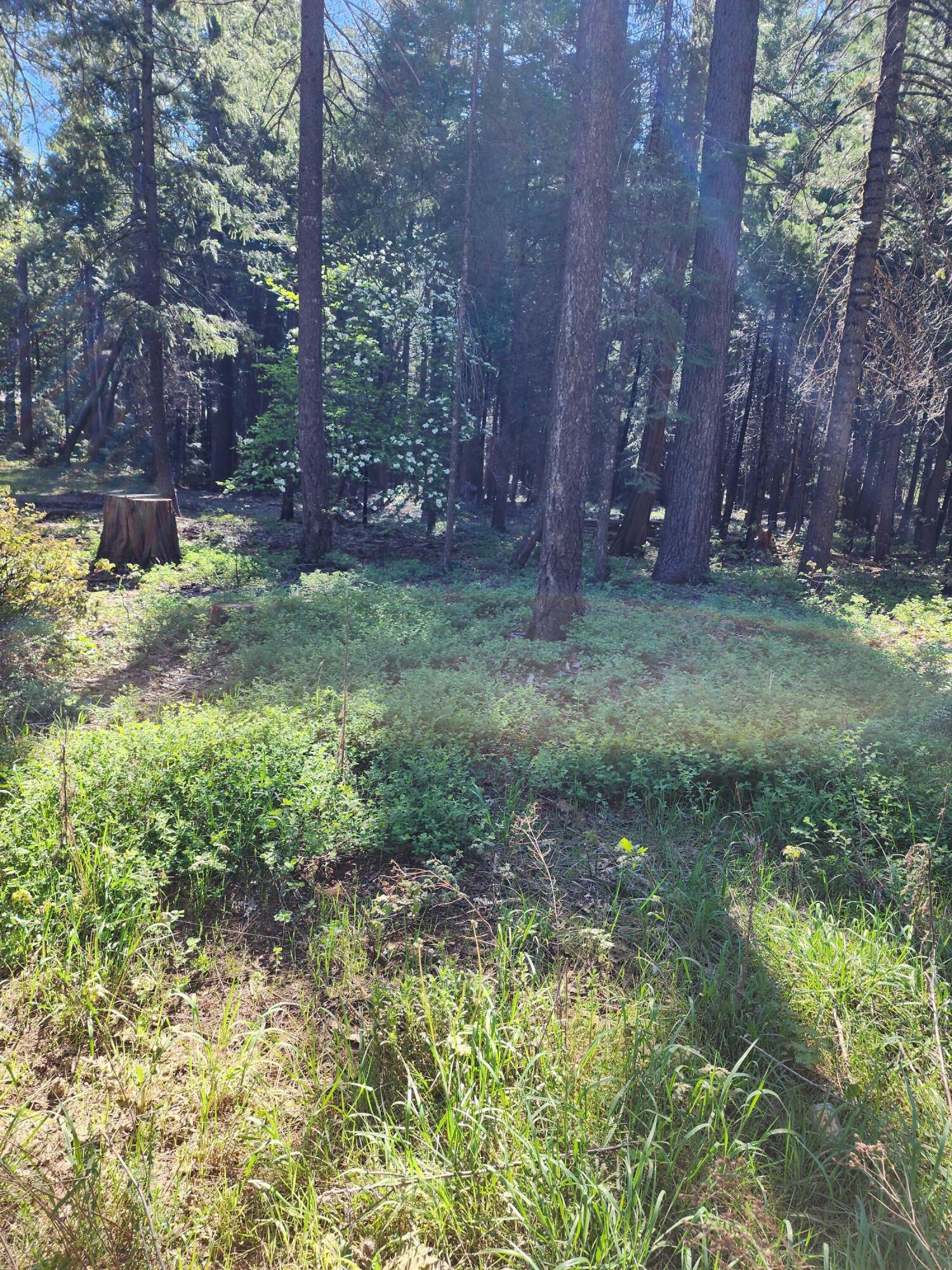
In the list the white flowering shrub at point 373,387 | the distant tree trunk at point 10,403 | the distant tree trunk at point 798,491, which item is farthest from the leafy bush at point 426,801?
the distant tree trunk at point 10,403

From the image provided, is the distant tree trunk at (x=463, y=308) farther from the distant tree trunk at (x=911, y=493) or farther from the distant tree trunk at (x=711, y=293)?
the distant tree trunk at (x=911, y=493)

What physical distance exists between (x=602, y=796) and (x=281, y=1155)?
2996 millimetres

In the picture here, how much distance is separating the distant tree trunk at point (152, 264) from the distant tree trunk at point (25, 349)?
844cm

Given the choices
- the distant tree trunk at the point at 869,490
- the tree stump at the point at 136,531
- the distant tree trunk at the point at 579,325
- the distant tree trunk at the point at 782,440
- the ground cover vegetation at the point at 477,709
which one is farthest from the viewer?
the distant tree trunk at the point at 869,490

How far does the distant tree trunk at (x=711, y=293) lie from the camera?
37.0 feet

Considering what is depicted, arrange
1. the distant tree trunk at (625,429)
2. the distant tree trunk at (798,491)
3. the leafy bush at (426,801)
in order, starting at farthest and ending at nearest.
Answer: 1. the distant tree trunk at (798,491)
2. the distant tree trunk at (625,429)
3. the leafy bush at (426,801)

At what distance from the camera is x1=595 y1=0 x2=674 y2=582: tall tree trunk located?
37.7 ft

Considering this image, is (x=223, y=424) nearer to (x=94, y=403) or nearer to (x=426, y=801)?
(x=94, y=403)

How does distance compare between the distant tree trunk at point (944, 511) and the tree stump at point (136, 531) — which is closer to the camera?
the tree stump at point (136, 531)

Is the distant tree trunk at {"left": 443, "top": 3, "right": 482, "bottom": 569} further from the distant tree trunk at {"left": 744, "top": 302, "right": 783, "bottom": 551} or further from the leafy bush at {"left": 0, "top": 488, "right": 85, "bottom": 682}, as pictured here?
the distant tree trunk at {"left": 744, "top": 302, "right": 783, "bottom": 551}

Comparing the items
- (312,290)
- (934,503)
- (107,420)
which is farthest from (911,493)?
(107,420)

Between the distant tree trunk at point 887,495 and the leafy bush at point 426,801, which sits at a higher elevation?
the distant tree trunk at point 887,495

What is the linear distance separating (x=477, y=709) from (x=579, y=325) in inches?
177

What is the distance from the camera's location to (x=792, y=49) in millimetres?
11477
